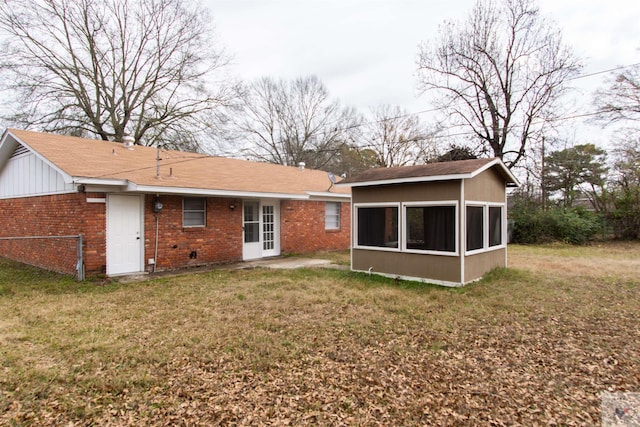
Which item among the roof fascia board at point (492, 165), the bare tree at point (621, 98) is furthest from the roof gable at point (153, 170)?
the bare tree at point (621, 98)

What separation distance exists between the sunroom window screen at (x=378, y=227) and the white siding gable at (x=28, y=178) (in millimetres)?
7041

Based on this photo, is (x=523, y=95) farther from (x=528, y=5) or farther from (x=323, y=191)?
(x=323, y=191)

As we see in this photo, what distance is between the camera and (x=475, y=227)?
786cm

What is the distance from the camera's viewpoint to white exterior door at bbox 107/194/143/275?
836 centimetres

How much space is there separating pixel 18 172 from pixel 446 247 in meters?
12.6

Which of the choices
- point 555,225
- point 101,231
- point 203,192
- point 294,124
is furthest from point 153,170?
point 294,124

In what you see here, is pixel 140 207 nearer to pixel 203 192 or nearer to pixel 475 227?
pixel 203 192

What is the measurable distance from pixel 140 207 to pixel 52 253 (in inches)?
109

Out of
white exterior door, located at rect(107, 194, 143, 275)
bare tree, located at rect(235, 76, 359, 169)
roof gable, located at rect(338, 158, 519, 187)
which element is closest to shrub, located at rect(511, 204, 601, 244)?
roof gable, located at rect(338, 158, 519, 187)

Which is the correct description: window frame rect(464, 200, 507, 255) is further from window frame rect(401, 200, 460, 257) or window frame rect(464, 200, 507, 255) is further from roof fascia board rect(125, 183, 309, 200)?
roof fascia board rect(125, 183, 309, 200)

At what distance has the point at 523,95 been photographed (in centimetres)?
1894

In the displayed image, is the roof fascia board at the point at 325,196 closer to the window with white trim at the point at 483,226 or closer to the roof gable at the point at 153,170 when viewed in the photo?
the roof gable at the point at 153,170

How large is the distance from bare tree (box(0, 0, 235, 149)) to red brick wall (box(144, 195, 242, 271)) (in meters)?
11.3

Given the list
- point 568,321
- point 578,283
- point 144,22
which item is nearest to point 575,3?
point 578,283
